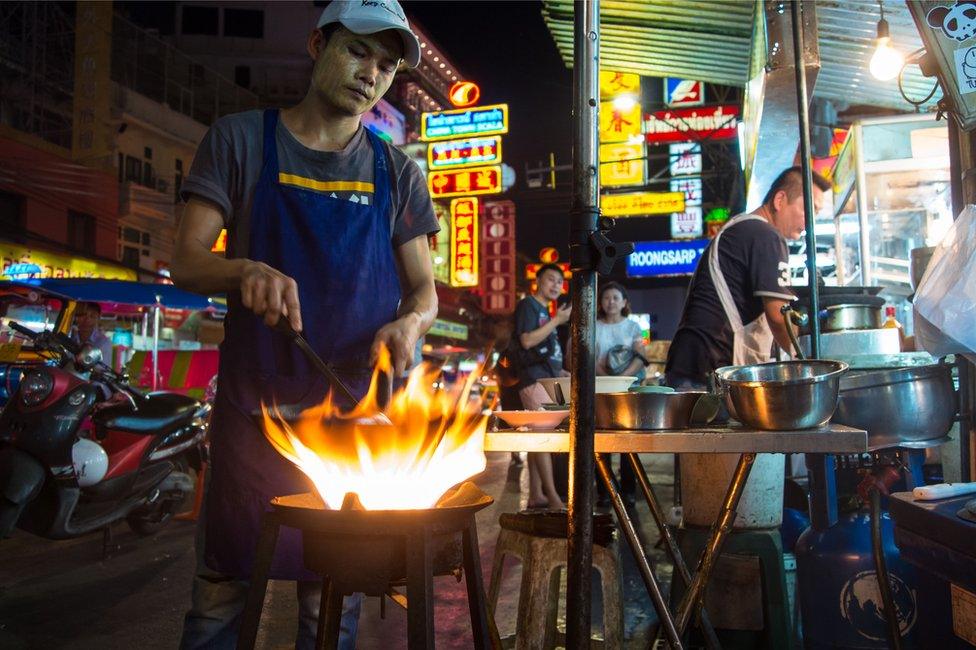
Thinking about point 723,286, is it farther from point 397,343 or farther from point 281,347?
point 281,347

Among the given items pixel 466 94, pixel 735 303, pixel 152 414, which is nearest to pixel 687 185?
pixel 466 94

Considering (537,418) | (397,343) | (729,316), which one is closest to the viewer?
(397,343)

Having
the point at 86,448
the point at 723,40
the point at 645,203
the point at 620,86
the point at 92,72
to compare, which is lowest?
the point at 86,448

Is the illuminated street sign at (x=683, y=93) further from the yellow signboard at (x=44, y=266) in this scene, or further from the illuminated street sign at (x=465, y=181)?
the yellow signboard at (x=44, y=266)

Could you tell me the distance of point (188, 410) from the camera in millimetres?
5715

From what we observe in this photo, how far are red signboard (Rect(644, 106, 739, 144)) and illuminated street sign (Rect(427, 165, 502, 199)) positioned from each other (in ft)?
14.3

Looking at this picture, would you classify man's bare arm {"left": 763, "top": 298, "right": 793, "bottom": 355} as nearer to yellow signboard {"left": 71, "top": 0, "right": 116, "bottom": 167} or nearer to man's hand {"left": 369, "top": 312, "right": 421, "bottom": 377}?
man's hand {"left": 369, "top": 312, "right": 421, "bottom": 377}

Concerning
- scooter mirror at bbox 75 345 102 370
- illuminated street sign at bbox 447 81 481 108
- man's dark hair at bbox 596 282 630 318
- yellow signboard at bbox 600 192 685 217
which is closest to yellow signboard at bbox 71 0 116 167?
illuminated street sign at bbox 447 81 481 108

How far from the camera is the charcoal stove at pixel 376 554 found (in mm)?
1453

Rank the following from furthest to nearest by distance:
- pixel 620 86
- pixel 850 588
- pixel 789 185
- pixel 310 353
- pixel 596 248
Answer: pixel 620 86 < pixel 789 185 < pixel 850 588 < pixel 596 248 < pixel 310 353

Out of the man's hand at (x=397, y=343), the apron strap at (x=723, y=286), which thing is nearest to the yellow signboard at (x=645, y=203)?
the apron strap at (x=723, y=286)

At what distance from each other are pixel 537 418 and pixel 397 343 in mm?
812

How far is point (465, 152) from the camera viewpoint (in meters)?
19.6

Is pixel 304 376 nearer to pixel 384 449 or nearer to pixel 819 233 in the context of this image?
pixel 384 449
